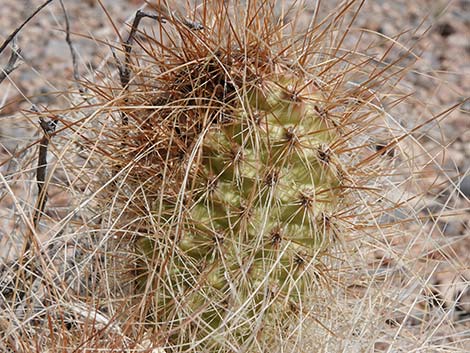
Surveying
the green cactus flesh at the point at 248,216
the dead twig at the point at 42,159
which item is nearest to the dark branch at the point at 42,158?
the dead twig at the point at 42,159

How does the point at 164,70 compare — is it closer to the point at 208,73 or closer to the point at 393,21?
the point at 208,73

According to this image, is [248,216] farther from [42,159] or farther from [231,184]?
[42,159]

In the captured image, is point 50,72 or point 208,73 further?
point 50,72

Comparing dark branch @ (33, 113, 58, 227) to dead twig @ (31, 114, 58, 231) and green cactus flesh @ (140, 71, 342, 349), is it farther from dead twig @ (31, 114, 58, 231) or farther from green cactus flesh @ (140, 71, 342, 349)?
green cactus flesh @ (140, 71, 342, 349)

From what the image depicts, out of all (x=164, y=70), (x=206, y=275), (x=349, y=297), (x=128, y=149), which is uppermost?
(x=164, y=70)

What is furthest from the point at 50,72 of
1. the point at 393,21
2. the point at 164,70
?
the point at 164,70

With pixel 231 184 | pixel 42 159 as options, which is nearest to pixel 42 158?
pixel 42 159

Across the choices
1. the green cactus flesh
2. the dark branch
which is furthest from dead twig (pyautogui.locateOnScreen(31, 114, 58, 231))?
the green cactus flesh

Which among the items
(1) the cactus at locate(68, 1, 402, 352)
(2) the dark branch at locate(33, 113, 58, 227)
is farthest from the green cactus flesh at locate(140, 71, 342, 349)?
(2) the dark branch at locate(33, 113, 58, 227)
